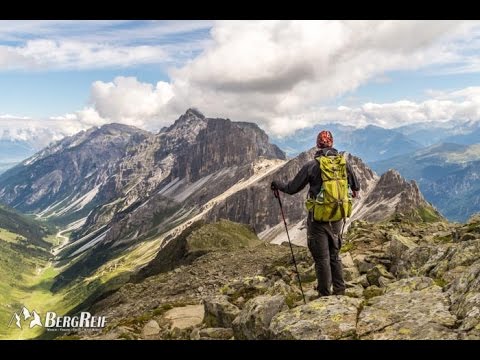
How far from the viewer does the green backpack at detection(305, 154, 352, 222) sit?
631 inches

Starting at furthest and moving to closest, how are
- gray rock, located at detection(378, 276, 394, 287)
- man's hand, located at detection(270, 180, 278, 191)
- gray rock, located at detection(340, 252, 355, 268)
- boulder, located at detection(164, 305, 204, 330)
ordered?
gray rock, located at detection(340, 252, 355, 268), boulder, located at detection(164, 305, 204, 330), gray rock, located at detection(378, 276, 394, 287), man's hand, located at detection(270, 180, 278, 191)

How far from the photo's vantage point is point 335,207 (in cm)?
1611

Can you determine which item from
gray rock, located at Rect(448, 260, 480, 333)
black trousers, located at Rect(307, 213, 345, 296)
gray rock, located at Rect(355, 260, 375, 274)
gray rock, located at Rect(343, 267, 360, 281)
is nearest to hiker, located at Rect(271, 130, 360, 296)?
black trousers, located at Rect(307, 213, 345, 296)

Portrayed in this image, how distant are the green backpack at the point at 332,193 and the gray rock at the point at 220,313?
286 inches

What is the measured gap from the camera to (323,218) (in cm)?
1625

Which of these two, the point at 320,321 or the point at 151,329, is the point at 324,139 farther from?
the point at 151,329

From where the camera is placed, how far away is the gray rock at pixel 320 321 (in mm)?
13266

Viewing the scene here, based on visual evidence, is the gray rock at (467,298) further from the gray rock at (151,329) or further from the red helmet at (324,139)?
the gray rock at (151,329)

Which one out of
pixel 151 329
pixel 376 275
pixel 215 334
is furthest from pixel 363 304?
pixel 151 329

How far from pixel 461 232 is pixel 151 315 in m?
21.4

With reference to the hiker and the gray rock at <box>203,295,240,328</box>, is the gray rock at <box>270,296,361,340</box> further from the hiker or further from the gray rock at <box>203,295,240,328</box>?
the gray rock at <box>203,295,240,328</box>

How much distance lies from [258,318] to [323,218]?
14.4 ft
